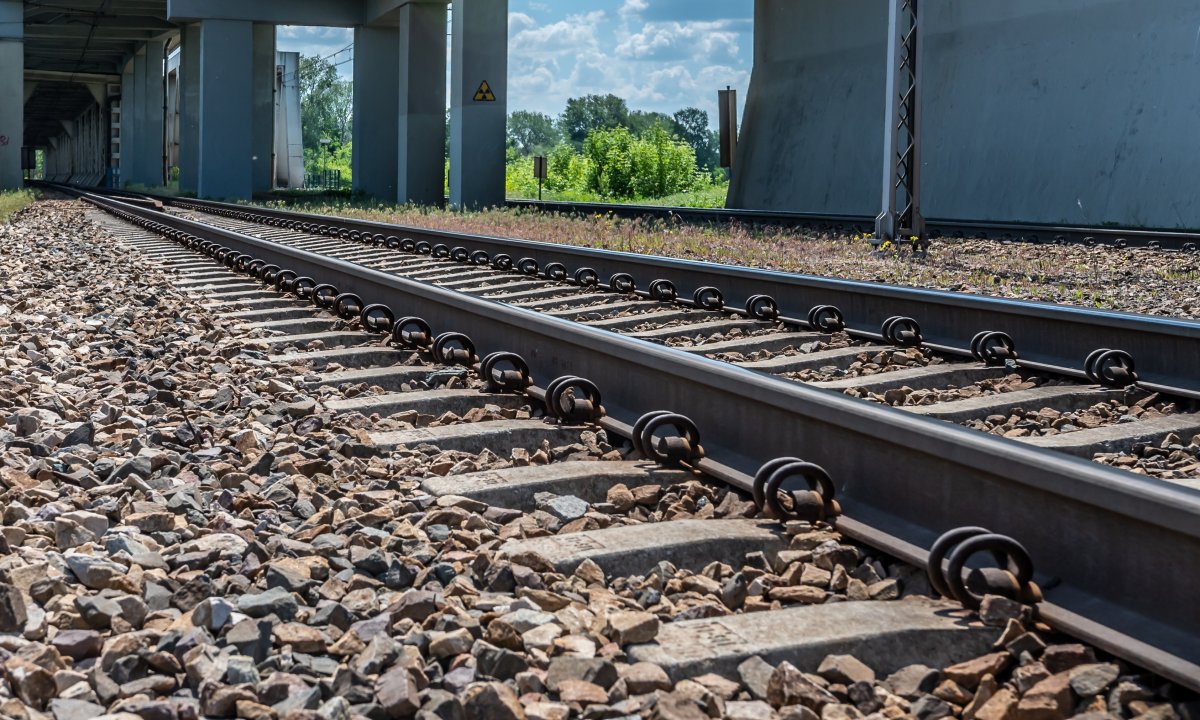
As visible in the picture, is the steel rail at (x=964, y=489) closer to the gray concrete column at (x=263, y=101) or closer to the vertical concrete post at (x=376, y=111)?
the vertical concrete post at (x=376, y=111)

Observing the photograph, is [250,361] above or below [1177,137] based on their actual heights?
below

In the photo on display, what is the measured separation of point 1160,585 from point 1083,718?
0.45m

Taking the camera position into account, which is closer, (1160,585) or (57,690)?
(57,690)

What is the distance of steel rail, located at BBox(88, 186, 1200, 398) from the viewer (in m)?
5.48

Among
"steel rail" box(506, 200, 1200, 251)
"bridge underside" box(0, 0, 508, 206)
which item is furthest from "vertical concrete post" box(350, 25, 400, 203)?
"steel rail" box(506, 200, 1200, 251)

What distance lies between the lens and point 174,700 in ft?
7.75

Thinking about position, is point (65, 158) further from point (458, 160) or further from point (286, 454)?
point (286, 454)

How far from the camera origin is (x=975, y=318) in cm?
656

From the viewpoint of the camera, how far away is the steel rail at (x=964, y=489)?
259 centimetres

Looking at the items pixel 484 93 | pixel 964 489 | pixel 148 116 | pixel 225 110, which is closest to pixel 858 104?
pixel 484 93

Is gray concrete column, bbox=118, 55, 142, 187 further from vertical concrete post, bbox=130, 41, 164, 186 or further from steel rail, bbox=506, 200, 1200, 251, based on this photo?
steel rail, bbox=506, 200, 1200, 251

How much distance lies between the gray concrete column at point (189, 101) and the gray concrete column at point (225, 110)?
6220 mm

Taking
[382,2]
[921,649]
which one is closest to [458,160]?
[382,2]

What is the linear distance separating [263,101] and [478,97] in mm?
19188
